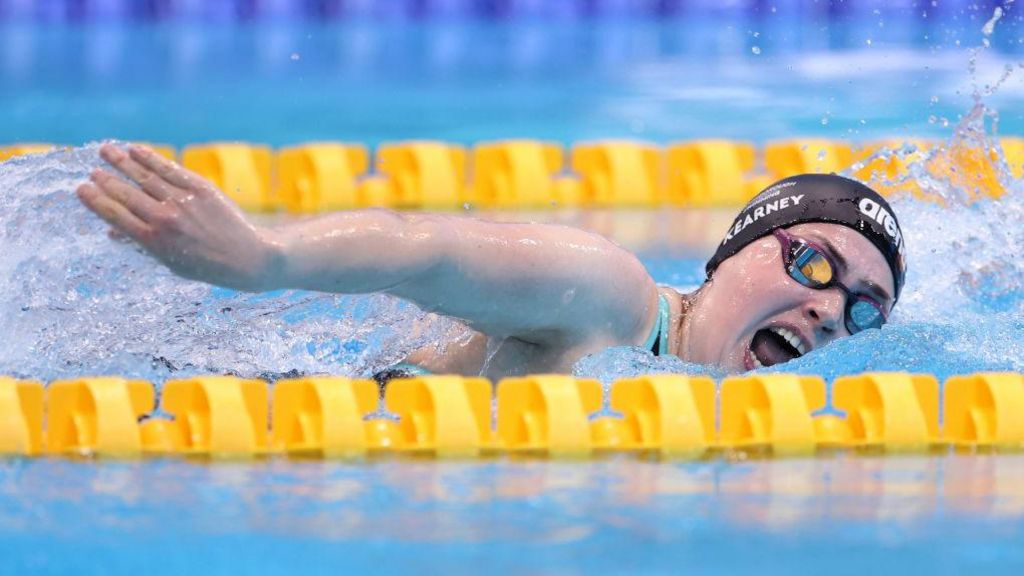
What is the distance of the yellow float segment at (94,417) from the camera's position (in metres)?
2.69

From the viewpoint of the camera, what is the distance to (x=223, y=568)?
7.25 ft

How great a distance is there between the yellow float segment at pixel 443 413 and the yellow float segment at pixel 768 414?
442 mm

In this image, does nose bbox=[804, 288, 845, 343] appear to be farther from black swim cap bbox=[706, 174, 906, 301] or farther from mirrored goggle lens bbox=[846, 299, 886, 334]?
black swim cap bbox=[706, 174, 906, 301]

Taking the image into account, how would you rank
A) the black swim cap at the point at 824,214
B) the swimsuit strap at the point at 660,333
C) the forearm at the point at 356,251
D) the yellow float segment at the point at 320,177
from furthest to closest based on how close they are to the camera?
the yellow float segment at the point at 320,177
the black swim cap at the point at 824,214
the swimsuit strap at the point at 660,333
the forearm at the point at 356,251

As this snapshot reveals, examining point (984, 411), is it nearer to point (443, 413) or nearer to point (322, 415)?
point (443, 413)

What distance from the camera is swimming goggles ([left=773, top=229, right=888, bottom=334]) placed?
3.12 meters

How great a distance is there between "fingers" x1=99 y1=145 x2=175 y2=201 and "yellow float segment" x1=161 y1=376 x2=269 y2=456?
0.54 metres

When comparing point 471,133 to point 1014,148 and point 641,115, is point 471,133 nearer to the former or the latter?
point 641,115

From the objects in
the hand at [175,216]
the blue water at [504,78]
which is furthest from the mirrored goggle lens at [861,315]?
the blue water at [504,78]

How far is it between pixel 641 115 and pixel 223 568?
581 centimetres

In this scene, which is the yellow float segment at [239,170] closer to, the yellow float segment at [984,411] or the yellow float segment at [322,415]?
the yellow float segment at [322,415]

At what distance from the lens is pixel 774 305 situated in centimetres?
311

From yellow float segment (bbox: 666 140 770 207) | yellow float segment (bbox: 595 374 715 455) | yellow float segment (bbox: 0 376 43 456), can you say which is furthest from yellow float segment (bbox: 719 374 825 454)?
yellow float segment (bbox: 666 140 770 207)

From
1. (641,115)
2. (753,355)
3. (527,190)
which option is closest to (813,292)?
(753,355)
